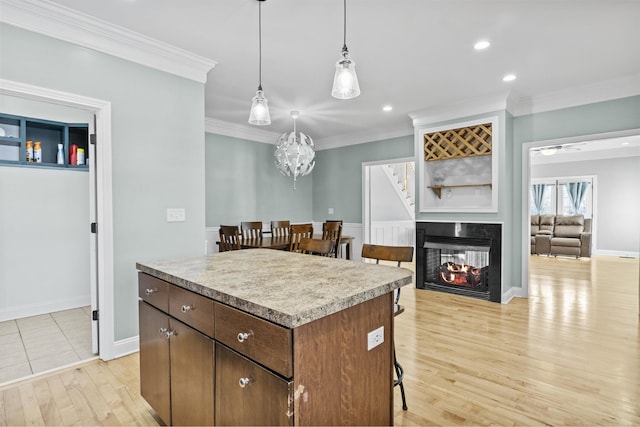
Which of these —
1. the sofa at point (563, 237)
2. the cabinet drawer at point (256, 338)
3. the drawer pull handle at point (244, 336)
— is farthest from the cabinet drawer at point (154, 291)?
the sofa at point (563, 237)

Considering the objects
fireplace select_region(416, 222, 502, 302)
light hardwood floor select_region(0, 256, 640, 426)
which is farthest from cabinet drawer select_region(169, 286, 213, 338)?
fireplace select_region(416, 222, 502, 302)

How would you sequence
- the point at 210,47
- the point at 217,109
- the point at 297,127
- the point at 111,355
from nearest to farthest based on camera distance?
the point at 111,355, the point at 210,47, the point at 217,109, the point at 297,127

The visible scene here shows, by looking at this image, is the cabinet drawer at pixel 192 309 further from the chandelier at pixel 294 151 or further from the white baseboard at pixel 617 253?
the white baseboard at pixel 617 253

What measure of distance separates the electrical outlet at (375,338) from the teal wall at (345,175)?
4.90 m

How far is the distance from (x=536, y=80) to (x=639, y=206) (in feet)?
22.3

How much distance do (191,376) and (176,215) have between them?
192 cm

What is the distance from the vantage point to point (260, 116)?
2.39 metres

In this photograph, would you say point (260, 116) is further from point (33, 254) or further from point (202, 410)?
point (33, 254)

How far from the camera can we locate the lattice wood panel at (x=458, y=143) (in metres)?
4.35

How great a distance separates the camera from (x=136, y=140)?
2.81 metres

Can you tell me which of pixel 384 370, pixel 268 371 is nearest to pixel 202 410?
pixel 268 371

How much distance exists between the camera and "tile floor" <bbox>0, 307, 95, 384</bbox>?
8.32 ft

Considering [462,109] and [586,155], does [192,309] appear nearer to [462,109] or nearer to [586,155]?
[462,109]

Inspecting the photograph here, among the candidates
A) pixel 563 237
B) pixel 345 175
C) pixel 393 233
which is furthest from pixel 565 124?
pixel 563 237
